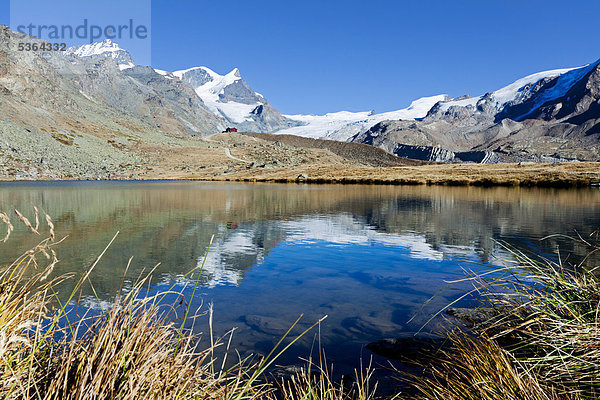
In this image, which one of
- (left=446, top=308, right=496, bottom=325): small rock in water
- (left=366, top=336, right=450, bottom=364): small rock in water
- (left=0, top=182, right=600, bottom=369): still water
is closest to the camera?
(left=366, top=336, right=450, bottom=364): small rock in water

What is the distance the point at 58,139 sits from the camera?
134125 millimetres

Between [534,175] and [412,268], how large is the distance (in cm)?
7047

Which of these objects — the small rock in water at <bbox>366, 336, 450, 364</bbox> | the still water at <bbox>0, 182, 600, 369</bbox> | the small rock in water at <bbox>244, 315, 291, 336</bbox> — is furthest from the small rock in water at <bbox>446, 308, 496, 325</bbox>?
the small rock in water at <bbox>244, 315, 291, 336</bbox>

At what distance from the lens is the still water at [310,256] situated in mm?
8531

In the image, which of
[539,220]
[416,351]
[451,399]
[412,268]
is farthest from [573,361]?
[539,220]

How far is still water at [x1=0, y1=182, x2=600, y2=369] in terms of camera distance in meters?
8.53

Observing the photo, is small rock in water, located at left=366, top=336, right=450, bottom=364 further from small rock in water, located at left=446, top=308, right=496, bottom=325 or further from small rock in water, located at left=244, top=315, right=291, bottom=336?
small rock in water, located at left=244, top=315, right=291, bottom=336

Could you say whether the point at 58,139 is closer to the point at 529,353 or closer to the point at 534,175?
the point at 534,175

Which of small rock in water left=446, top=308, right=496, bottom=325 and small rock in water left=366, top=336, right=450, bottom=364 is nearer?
small rock in water left=366, top=336, right=450, bottom=364

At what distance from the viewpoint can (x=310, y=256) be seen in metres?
15.4

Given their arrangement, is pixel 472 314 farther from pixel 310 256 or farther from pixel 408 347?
pixel 310 256

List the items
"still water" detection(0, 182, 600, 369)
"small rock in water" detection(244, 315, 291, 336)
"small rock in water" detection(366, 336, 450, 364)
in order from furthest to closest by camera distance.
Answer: "still water" detection(0, 182, 600, 369) < "small rock in water" detection(244, 315, 291, 336) < "small rock in water" detection(366, 336, 450, 364)

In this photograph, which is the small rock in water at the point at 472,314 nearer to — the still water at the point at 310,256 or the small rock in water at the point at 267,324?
the still water at the point at 310,256

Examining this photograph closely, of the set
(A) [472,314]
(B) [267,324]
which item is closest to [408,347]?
Answer: (A) [472,314]
